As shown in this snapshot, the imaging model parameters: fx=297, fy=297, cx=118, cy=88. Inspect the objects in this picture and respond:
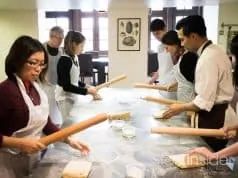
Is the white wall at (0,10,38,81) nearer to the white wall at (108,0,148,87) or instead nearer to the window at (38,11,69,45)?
the window at (38,11,69,45)

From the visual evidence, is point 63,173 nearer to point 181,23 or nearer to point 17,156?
point 17,156

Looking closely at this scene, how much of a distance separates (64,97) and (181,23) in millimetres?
1260

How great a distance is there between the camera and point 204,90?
1643 mm

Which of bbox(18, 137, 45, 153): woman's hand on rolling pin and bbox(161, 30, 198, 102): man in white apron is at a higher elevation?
bbox(161, 30, 198, 102): man in white apron

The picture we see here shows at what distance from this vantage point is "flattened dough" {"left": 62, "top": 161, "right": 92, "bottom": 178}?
3.76 ft

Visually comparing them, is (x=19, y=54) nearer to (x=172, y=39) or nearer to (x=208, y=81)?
(x=208, y=81)

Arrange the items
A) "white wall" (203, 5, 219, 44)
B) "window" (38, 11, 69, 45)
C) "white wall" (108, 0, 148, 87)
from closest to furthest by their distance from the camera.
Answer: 1. "white wall" (108, 0, 148, 87)
2. "white wall" (203, 5, 219, 44)
3. "window" (38, 11, 69, 45)

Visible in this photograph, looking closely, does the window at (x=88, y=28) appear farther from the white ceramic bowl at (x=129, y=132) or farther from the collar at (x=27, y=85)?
the collar at (x=27, y=85)

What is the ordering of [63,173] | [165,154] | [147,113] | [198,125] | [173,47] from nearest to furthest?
[63,173]
[165,154]
[198,125]
[147,113]
[173,47]

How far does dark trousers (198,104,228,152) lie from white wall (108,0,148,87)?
10.0 feet

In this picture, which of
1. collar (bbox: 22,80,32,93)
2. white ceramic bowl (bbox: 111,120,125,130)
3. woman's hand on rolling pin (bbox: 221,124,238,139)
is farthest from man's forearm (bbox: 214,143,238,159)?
collar (bbox: 22,80,32,93)

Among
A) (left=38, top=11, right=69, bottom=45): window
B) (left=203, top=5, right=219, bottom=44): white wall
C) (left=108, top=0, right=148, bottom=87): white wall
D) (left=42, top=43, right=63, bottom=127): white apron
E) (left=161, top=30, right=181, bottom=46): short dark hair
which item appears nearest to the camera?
(left=161, top=30, right=181, bottom=46): short dark hair

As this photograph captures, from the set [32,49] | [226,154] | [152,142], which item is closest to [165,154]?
[152,142]

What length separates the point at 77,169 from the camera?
3.89 ft
